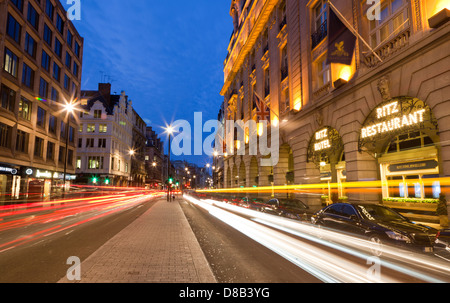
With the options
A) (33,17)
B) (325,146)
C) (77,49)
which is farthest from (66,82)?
(325,146)

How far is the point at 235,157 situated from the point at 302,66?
24200 millimetres

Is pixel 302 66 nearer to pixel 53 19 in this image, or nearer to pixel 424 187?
pixel 424 187

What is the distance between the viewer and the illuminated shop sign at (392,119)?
1168 centimetres

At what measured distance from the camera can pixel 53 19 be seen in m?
36.7

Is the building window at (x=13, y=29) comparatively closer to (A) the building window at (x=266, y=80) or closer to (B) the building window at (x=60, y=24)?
(B) the building window at (x=60, y=24)

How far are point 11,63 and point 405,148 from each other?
34.9 m

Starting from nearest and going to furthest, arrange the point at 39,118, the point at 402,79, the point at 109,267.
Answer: the point at 109,267 → the point at 402,79 → the point at 39,118

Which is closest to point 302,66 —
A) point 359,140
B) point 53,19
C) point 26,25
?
point 359,140

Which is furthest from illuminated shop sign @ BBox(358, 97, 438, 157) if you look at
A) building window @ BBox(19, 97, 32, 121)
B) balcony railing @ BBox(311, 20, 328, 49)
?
building window @ BBox(19, 97, 32, 121)

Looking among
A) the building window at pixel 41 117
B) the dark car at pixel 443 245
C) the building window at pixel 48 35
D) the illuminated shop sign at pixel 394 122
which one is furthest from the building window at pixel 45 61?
the dark car at pixel 443 245

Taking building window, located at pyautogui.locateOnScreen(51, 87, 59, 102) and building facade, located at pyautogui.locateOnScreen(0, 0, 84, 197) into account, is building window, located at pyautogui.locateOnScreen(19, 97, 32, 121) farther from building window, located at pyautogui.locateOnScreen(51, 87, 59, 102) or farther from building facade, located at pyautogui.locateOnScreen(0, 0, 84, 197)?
building window, located at pyautogui.locateOnScreen(51, 87, 59, 102)

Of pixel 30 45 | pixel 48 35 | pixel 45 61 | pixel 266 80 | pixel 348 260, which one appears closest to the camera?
pixel 348 260

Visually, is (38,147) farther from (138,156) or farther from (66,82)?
(138,156)

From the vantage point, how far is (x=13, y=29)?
1084 inches
